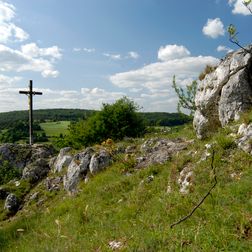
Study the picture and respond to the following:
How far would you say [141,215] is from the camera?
10438 millimetres

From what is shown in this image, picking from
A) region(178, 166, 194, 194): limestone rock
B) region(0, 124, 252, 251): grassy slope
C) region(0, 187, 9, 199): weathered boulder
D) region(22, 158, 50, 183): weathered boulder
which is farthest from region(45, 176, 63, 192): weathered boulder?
region(178, 166, 194, 194): limestone rock

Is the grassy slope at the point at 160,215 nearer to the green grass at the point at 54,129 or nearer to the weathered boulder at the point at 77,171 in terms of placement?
the weathered boulder at the point at 77,171

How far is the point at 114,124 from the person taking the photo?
109ft

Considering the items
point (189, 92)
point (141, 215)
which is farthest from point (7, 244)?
point (189, 92)

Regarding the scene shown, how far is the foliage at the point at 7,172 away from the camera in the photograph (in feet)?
95.4

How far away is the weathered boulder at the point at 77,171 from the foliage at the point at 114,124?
11204 millimetres

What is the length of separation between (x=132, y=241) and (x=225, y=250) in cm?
224

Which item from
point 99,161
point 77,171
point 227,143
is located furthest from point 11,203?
point 227,143

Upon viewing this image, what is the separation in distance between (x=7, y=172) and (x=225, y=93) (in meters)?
19.6

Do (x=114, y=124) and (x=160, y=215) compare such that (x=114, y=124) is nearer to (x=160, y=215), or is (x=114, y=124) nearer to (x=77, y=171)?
(x=77, y=171)

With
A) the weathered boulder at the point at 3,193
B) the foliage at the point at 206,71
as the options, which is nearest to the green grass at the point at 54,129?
the weathered boulder at the point at 3,193

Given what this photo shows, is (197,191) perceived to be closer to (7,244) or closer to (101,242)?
(101,242)

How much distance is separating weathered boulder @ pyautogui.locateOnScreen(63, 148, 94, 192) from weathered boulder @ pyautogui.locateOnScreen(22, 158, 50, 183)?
187 inches

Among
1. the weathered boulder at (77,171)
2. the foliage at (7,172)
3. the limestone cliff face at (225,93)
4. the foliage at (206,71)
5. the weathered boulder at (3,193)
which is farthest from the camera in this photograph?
the foliage at (7,172)
